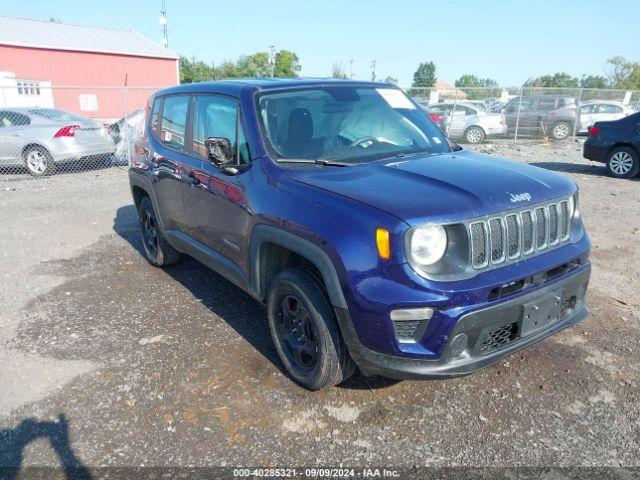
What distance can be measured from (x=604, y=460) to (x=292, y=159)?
2.44 metres

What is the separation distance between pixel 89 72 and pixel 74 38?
2.27m

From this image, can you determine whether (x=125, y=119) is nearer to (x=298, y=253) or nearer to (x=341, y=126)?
(x=341, y=126)

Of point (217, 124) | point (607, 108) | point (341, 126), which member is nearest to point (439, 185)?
point (341, 126)

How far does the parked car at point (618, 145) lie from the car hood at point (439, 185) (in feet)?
28.8

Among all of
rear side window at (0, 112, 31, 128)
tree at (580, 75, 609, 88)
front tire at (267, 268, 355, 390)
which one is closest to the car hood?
front tire at (267, 268, 355, 390)

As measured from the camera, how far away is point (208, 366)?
11.8ft

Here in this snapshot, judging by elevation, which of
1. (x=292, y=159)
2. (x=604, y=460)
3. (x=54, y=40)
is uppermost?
(x=54, y=40)

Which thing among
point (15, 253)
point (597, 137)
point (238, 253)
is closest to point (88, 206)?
point (15, 253)

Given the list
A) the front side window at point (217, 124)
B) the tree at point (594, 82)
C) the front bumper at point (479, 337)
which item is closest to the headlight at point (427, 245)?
the front bumper at point (479, 337)

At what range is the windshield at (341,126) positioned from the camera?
11.5 feet

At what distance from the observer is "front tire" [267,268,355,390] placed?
292cm

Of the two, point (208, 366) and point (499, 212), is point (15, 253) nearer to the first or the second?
point (208, 366)

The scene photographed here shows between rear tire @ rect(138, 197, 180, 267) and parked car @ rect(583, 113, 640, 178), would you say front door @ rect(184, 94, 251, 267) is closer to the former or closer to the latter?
rear tire @ rect(138, 197, 180, 267)

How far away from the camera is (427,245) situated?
8.50 feet
